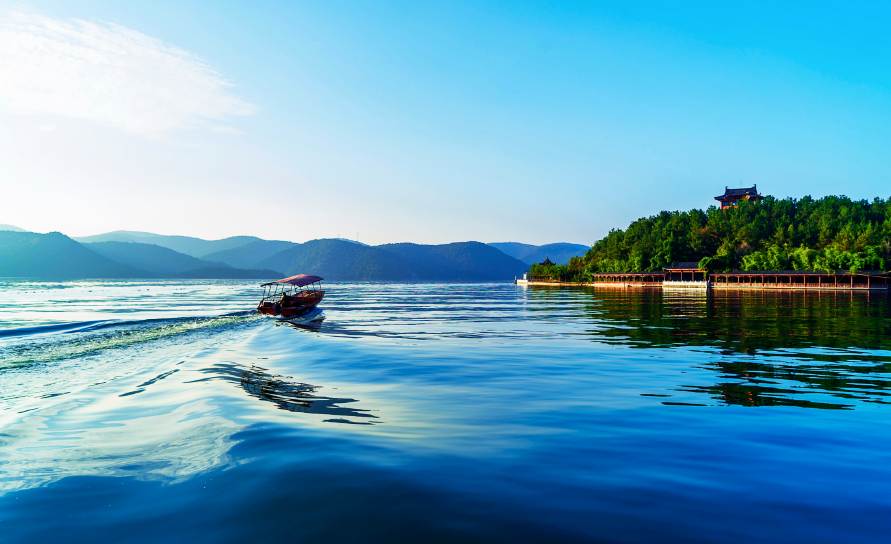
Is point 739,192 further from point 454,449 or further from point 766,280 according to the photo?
point 454,449

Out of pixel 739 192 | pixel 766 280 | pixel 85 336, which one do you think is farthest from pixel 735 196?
pixel 85 336

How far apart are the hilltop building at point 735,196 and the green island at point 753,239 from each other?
3054mm

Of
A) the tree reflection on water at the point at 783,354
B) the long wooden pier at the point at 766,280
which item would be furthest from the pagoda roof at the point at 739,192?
the tree reflection on water at the point at 783,354

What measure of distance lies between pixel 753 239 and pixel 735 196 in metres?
35.1

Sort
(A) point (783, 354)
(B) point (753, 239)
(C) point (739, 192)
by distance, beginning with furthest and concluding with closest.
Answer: (C) point (739, 192) < (B) point (753, 239) < (A) point (783, 354)

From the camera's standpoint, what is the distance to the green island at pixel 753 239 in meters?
99.2

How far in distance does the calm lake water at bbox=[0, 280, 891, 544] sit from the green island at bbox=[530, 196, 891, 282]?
101m

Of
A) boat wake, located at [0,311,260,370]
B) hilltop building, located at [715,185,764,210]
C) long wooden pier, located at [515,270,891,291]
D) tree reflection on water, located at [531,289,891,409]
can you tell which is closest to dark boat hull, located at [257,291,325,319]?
boat wake, located at [0,311,260,370]

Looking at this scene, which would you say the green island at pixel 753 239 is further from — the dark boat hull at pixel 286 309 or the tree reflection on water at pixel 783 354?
the dark boat hull at pixel 286 309

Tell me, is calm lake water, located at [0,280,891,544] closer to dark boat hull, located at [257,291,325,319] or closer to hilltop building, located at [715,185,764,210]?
dark boat hull, located at [257,291,325,319]

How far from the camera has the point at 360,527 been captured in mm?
4375

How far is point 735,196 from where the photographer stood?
150 metres

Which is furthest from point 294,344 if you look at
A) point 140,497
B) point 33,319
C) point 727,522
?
point 33,319

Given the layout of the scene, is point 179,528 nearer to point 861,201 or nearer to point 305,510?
point 305,510
